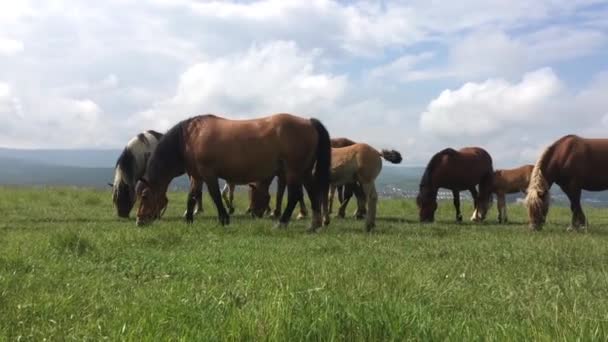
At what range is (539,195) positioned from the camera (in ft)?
45.1

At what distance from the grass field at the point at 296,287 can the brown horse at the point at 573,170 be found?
12.9ft

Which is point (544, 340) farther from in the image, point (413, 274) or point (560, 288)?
point (413, 274)

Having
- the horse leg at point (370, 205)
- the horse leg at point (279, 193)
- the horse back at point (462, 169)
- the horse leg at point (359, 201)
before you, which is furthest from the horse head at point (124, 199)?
the horse back at point (462, 169)

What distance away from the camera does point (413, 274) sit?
241 inches

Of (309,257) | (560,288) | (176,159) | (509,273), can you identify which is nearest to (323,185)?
(176,159)

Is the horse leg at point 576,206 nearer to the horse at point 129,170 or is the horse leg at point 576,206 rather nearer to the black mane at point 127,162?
the horse at point 129,170

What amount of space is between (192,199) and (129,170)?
11.1 feet

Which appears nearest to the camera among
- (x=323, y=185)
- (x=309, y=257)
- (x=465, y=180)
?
(x=309, y=257)

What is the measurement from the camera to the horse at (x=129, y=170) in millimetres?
16031

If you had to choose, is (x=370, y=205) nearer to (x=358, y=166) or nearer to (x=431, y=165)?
(x=358, y=166)

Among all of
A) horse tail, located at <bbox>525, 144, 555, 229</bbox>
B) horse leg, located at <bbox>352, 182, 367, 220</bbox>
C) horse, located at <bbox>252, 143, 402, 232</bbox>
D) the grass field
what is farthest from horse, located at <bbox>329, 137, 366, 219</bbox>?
the grass field

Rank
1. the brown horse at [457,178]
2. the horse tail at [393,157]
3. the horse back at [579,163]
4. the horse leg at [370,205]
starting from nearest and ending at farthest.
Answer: the horse leg at [370,205] < the horse back at [579,163] < the horse tail at [393,157] < the brown horse at [457,178]

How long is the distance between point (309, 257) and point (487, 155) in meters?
13.4

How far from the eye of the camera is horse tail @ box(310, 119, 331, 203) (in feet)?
41.0
